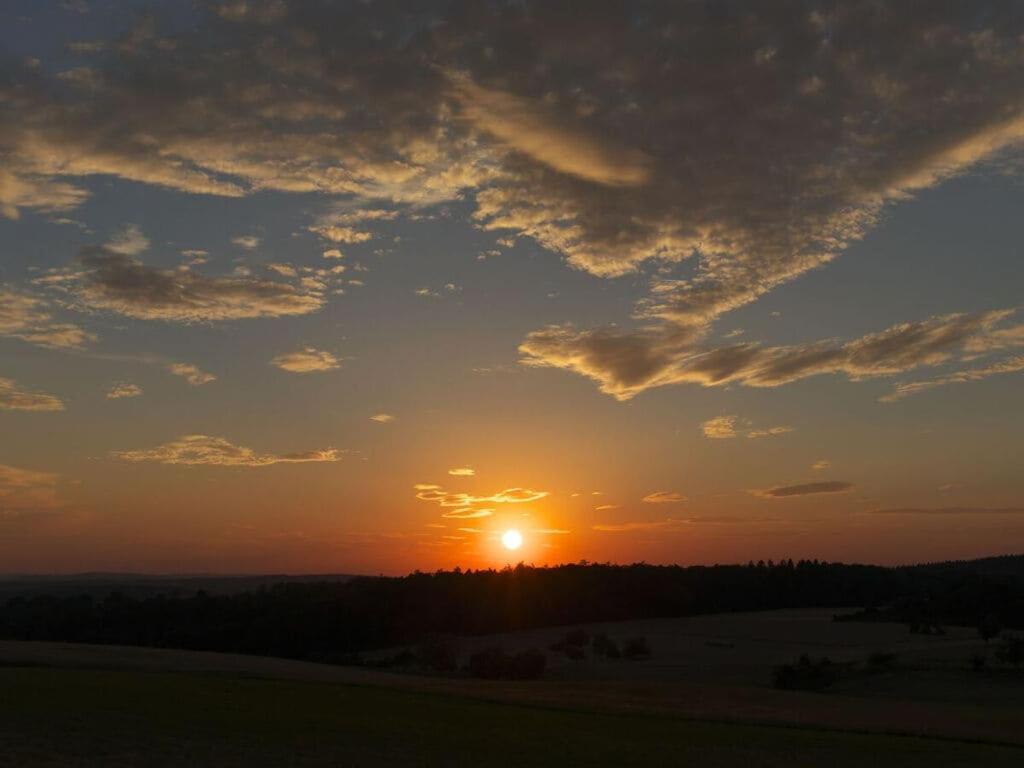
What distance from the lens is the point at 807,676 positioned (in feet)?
190

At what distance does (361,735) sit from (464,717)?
6689mm

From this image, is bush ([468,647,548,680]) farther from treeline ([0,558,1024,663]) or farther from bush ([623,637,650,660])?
treeline ([0,558,1024,663])

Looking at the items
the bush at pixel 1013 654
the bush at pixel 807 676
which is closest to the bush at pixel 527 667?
the bush at pixel 807 676

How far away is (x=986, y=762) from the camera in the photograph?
26.1 metres

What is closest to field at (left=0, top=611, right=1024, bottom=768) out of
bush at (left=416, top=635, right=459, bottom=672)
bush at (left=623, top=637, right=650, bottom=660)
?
bush at (left=416, top=635, right=459, bottom=672)

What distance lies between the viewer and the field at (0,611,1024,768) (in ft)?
78.3

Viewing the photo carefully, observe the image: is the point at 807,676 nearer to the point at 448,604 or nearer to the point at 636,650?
the point at 636,650

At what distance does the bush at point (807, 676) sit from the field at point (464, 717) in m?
1.23

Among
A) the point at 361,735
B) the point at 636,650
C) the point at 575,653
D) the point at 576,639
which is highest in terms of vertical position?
the point at 576,639

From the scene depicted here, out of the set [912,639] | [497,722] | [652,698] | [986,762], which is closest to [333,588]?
[912,639]

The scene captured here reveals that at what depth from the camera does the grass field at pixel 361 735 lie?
22.6 meters

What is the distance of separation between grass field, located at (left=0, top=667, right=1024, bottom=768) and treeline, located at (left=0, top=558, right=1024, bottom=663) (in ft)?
169

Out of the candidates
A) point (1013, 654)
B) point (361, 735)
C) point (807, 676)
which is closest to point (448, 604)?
point (807, 676)

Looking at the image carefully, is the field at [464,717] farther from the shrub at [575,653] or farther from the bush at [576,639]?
the bush at [576,639]
